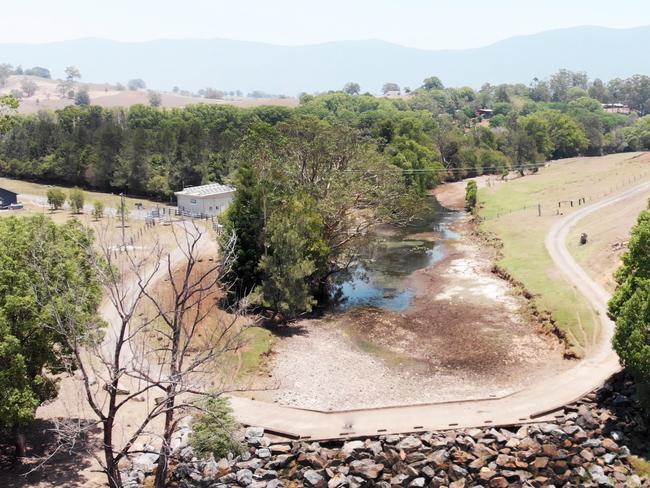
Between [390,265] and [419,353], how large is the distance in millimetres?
24445

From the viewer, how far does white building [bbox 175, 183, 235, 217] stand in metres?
88.8

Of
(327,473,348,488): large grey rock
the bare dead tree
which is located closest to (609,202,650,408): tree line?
(327,473,348,488): large grey rock

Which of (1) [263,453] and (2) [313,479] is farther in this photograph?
(1) [263,453]

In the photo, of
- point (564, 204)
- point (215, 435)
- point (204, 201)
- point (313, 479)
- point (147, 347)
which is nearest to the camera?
point (313, 479)

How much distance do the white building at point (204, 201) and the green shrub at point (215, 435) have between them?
60983 millimetres

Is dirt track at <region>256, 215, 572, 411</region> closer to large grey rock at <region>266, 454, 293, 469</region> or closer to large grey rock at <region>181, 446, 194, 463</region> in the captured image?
large grey rock at <region>266, 454, 293, 469</region>

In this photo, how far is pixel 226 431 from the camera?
28547 millimetres

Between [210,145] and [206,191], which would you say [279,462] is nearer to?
[206,191]

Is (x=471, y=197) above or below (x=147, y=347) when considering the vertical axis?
above

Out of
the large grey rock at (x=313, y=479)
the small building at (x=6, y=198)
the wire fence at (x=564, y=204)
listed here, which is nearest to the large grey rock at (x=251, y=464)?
the large grey rock at (x=313, y=479)

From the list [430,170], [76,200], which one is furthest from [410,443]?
[430,170]

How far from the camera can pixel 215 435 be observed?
94.2 ft

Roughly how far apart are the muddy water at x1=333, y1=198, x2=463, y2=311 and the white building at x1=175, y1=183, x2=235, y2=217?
2335 centimetres

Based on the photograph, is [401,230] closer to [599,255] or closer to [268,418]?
[599,255]
